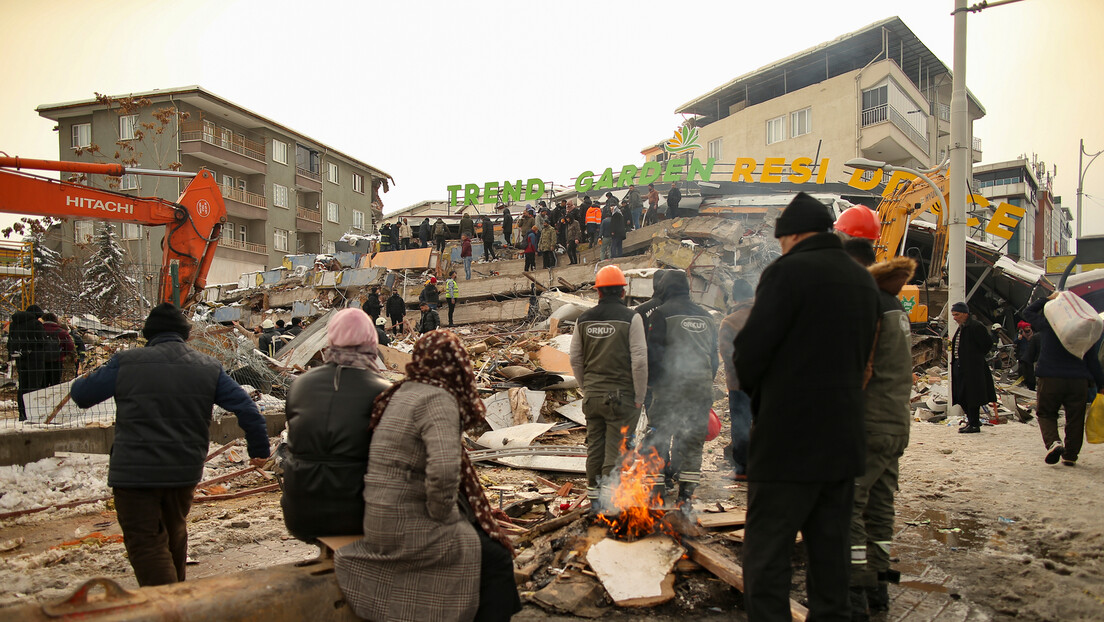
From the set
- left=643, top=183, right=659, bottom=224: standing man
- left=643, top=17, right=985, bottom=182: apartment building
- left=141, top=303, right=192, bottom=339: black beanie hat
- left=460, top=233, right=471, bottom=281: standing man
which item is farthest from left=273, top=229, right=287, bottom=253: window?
left=141, top=303, right=192, bottom=339: black beanie hat

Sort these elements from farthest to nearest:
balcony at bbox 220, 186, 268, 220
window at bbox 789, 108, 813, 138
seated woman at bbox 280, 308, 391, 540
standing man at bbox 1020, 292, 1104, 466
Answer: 1. balcony at bbox 220, 186, 268, 220
2. window at bbox 789, 108, 813, 138
3. standing man at bbox 1020, 292, 1104, 466
4. seated woman at bbox 280, 308, 391, 540

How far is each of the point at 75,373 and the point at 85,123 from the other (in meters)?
33.2

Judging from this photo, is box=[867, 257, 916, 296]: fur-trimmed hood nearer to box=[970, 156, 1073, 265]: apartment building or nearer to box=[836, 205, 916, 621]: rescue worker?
box=[836, 205, 916, 621]: rescue worker

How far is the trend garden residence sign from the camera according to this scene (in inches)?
797

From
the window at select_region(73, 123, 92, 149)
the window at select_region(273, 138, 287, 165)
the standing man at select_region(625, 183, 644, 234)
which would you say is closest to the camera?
the standing man at select_region(625, 183, 644, 234)

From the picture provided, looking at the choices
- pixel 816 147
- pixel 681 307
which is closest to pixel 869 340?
pixel 681 307

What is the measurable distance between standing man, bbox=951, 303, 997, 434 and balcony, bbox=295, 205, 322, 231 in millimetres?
38877

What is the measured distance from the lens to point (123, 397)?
3.30 m

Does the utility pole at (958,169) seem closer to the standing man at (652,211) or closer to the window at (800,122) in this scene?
the standing man at (652,211)

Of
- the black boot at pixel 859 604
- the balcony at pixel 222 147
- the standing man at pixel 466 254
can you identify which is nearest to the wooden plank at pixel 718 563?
the black boot at pixel 859 604

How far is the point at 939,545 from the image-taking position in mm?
4453

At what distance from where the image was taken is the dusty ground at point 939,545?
11.5 ft

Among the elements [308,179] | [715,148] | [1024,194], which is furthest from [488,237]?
[1024,194]

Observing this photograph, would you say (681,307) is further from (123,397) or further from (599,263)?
(599,263)
